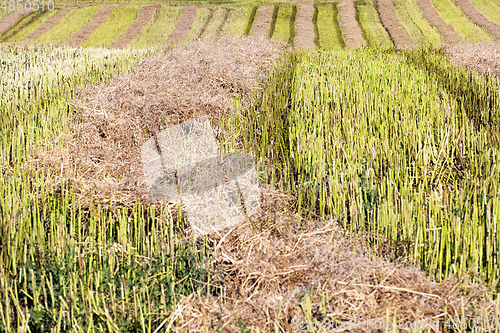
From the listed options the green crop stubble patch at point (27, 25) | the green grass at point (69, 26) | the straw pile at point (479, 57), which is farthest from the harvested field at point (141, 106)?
the green crop stubble patch at point (27, 25)

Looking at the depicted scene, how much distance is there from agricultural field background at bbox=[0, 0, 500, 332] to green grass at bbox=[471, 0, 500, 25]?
649 cm

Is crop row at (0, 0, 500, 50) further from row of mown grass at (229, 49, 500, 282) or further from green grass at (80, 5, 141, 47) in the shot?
row of mown grass at (229, 49, 500, 282)

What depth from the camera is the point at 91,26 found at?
1212 centimetres

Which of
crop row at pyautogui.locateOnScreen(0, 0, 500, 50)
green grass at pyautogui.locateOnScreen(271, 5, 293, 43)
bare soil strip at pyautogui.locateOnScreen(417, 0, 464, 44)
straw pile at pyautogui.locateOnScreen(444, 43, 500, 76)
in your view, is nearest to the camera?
straw pile at pyautogui.locateOnScreen(444, 43, 500, 76)

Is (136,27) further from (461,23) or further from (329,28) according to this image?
(461,23)

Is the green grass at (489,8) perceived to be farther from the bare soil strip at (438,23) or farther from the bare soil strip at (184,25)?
the bare soil strip at (184,25)

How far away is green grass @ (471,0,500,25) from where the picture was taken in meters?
11.2

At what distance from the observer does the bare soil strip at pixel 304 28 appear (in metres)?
10.1

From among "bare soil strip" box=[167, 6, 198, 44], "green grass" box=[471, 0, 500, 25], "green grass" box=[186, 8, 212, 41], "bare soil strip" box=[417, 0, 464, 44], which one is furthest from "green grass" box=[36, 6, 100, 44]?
"green grass" box=[471, 0, 500, 25]

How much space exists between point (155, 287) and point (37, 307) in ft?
1.53

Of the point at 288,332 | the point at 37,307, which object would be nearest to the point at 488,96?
the point at 288,332

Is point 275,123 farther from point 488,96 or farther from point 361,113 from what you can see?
point 488,96

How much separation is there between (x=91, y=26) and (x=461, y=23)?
11.0m

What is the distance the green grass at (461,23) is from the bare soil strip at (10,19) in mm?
13504
